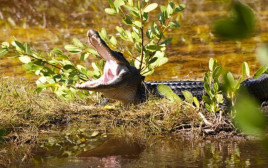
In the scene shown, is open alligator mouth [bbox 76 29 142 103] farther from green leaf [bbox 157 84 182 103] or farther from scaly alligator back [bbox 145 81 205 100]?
green leaf [bbox 157 84 182 103]

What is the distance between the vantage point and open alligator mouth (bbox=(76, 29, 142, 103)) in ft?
12.7

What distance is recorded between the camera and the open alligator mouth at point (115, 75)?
3881 millimetres

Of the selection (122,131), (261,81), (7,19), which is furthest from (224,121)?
(7,19)

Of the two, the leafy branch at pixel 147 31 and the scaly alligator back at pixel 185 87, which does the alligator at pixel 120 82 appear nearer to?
the scaly alligator back at pixel 185 87

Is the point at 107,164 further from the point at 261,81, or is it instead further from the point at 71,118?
the point at 261,81

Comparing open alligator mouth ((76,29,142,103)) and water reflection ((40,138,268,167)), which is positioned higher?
open alligator mouth ((76,29,142,103))

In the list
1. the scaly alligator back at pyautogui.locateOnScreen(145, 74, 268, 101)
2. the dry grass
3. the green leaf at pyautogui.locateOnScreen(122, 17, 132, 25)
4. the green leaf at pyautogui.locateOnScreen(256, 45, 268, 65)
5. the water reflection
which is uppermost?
the green leaf at pyautogui.locateOnScreen(122, 17, 132, 25)

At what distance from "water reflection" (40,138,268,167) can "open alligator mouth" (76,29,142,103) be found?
2.90 feet

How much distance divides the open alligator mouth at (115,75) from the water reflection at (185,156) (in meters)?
0.88

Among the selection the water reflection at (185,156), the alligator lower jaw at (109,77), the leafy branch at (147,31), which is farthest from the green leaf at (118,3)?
the water reflection at (185,156)

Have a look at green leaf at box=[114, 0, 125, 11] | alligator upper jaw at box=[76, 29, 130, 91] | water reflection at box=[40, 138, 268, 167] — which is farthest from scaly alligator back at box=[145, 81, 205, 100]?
water reflection at box=[40, 138, 268, 167]

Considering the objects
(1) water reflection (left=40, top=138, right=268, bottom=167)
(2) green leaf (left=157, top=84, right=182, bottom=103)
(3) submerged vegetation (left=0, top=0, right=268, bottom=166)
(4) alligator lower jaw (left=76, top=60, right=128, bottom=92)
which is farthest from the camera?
(4) alligator lower jaw (left=76, top=60, right=128, bottom=92)

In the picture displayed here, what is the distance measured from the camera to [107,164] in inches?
106

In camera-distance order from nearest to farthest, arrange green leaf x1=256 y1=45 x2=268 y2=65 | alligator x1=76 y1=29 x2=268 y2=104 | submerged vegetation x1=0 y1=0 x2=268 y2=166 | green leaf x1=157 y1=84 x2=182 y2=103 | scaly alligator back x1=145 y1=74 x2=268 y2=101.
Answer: green leaf x1=256 y1=45 x2=268 y2=65 < submerged vegetation x1=0 y1=0 x2=268 y2=166 < green leaf x1=157 y1=84 x2=182 y2=103 < alligator x1=76 y1=29 x2=268 y2=104 < scaly alligator back x1=145 y1=74 x2=268 y2=101
